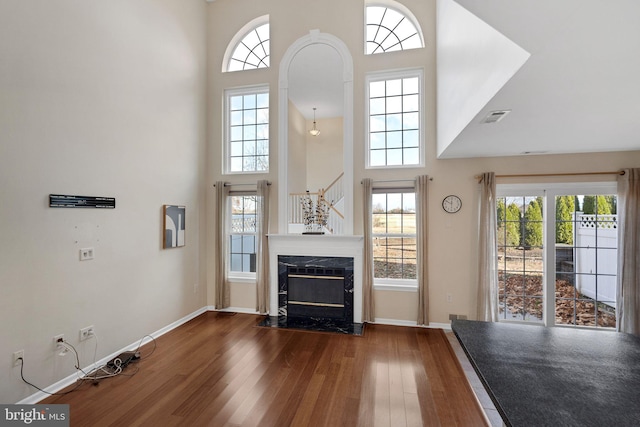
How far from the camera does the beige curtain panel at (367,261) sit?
4.36 meters

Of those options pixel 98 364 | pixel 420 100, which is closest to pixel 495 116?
pixel 420 100

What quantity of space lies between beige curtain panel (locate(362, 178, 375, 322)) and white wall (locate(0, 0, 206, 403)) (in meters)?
2.77

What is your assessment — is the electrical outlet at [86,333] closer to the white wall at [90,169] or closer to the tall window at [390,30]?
the white wall at [90,169]

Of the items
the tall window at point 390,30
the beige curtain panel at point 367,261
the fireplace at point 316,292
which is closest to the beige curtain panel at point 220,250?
the fireplace at point 316,292

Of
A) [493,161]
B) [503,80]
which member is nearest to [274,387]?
[503,80]

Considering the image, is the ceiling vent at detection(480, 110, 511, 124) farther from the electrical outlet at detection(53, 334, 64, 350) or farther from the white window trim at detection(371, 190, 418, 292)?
the electrical outlet at detection(53, 334, 64, 350)

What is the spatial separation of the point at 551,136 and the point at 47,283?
5080mm

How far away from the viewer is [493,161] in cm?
406

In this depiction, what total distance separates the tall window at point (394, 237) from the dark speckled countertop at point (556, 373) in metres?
2.77

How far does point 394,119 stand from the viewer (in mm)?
4547

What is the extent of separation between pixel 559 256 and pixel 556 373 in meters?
3.70

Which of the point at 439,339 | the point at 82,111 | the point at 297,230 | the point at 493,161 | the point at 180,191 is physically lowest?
the point at 439,339

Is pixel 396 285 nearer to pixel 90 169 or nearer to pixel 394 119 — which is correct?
pixel 394 119

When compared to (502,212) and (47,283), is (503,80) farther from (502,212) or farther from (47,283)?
(47,283)
